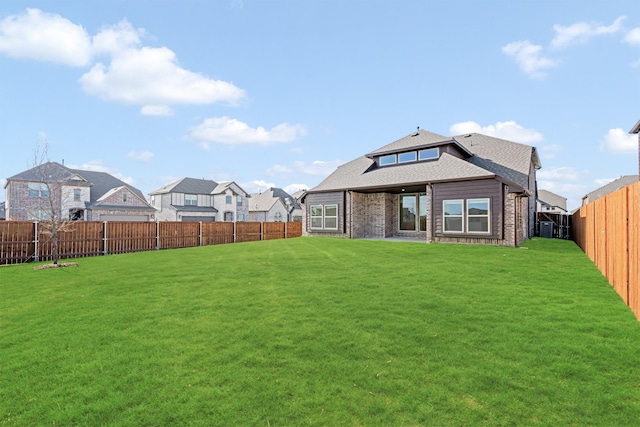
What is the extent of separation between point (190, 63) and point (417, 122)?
15.7 m

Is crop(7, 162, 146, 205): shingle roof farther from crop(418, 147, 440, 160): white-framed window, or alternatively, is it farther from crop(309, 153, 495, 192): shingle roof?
crop(418, 147, 440, 160): white-framed window

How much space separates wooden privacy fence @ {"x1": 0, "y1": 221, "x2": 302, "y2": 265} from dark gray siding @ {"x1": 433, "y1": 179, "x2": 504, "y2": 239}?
13576 mm

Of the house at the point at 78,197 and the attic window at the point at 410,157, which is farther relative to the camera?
the house at the point at 78,197

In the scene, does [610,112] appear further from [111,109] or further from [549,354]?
[111,109]

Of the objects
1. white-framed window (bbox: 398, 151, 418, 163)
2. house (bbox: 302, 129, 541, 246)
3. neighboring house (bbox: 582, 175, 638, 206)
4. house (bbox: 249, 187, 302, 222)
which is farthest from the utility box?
house (bbox: 249, 187, 302, 222)

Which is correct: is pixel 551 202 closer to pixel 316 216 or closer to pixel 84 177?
pixel 316 216

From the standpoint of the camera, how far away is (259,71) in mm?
18281

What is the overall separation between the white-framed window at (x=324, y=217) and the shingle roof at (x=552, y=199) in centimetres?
6683

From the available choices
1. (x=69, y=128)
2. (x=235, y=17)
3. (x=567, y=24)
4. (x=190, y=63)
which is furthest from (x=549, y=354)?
(x=69, y=128)

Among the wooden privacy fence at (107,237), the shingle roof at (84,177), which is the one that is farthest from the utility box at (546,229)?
the shingle roof at (84,177)

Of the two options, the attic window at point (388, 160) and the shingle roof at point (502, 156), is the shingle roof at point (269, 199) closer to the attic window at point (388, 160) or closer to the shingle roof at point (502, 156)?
the attic window at point (388, 160)

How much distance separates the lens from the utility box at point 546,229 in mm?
23844

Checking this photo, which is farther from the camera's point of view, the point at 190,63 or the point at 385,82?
the point at 385,82

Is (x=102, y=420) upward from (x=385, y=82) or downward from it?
downward
